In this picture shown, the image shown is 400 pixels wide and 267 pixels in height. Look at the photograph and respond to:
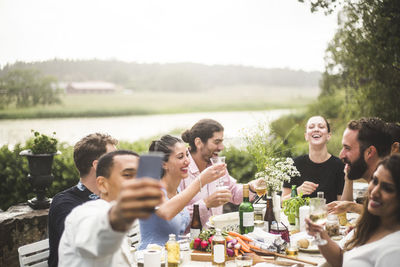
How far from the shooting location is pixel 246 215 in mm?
2752

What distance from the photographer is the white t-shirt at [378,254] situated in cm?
185

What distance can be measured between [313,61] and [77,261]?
11.4 metres

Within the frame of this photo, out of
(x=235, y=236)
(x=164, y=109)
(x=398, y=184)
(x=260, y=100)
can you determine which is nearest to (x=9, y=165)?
(x=235, y=236)

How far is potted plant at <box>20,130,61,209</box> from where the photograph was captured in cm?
425

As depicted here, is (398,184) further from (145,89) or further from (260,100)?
(260,100)

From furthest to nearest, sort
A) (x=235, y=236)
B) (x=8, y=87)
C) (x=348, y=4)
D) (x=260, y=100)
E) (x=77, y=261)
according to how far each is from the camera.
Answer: (x=260, y=100) < (x=8, y=87) < (x=348, y=4) < (x=235, y=236) < (x=77, y=261)

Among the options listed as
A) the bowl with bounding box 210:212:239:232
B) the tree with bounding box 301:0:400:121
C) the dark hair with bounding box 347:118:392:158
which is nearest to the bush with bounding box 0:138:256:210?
the bowl with bounding box 210:212:239:232

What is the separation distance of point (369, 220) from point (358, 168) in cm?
121

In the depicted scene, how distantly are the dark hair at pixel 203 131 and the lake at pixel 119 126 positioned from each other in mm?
1402

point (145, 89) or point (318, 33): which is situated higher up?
point (318, 33)

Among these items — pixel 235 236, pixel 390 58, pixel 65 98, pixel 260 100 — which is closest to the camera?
pixel 235 236

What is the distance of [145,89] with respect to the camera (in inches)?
498

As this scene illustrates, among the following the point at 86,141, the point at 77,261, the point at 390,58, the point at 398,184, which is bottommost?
the point at 77,261

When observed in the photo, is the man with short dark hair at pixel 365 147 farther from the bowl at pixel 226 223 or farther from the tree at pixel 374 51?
the tree at pixel 374 51
